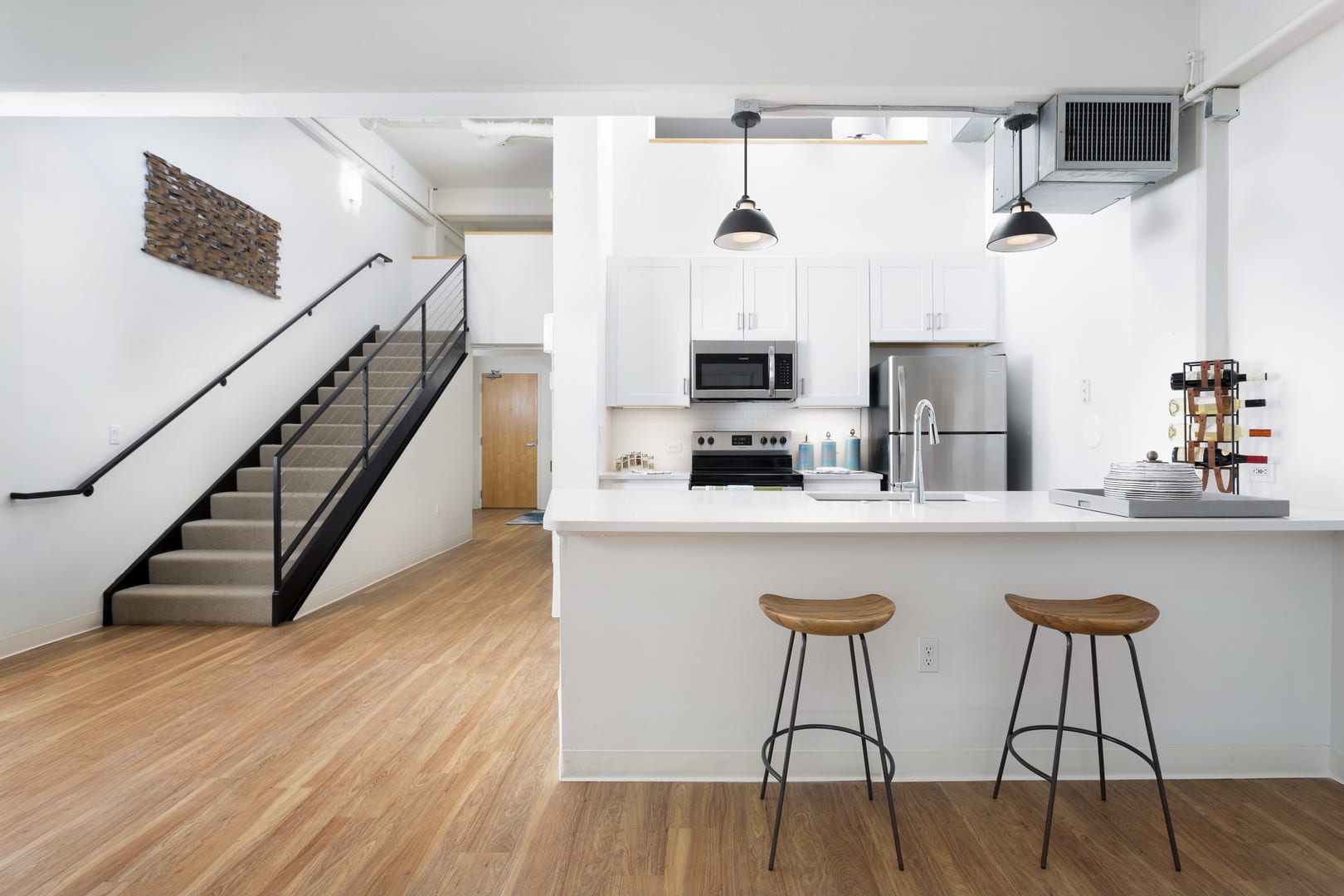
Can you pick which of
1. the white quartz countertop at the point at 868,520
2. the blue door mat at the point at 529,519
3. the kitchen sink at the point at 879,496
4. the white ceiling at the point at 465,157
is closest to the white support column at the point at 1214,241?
the white quartz countertop at the point at 868,520

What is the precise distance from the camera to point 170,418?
4406 mm

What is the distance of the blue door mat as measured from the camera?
28.7ft

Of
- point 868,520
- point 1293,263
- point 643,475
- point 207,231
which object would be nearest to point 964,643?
point 868,520

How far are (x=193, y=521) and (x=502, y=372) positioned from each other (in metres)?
6.06

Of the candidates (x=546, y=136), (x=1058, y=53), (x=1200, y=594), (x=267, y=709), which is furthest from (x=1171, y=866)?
(x=546, y=136)

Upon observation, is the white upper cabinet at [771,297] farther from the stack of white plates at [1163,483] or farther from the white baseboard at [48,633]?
the white baseboard at [48,633]

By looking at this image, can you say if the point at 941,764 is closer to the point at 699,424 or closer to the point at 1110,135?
the point at 1110,135

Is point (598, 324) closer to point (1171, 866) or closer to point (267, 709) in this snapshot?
point (267, 709)

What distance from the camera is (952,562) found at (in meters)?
2.31

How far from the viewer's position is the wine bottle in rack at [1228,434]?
2.55 m

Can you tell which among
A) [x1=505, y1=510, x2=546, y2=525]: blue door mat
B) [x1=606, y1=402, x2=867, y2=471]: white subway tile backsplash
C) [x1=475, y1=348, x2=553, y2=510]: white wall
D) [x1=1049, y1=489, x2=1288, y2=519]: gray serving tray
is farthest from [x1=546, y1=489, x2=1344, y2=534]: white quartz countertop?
[x1=475, y1=348, x2=553, y2=510]: white wall

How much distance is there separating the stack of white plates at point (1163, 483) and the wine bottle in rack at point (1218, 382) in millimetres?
618

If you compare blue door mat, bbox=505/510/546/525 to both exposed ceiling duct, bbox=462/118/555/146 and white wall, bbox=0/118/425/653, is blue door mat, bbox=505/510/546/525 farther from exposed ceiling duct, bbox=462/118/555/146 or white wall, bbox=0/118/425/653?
exposed ceiling duct, bbox=462/118/555/146

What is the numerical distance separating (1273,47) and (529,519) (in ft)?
26.9
